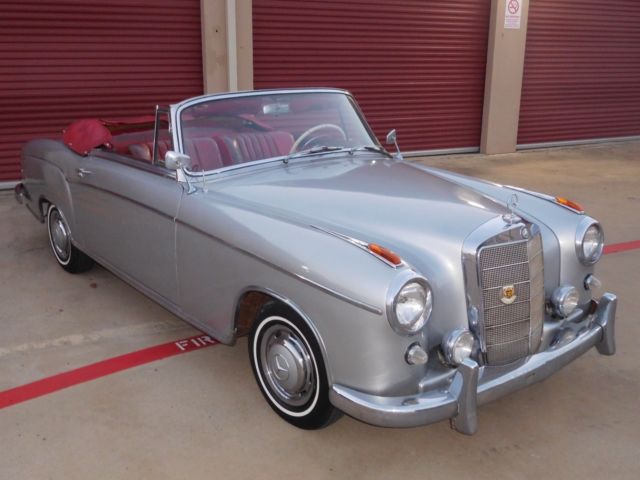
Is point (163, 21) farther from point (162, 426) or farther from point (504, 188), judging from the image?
Result: point (162, 426)

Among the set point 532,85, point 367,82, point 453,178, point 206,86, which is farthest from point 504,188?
point 532,85

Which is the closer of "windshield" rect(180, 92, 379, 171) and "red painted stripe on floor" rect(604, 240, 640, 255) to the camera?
"windshield" rect(180, 92, 379, 171)

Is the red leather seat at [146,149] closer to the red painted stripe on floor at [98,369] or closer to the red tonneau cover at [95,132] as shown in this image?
the red tonneau cover at [95,132]

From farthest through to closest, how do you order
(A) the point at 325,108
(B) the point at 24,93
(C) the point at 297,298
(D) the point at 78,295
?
1. (B) the point at 24,93
2. (D) the point at 78,295
3. (A) the point at 325,108
4. (C) the point at 297,298

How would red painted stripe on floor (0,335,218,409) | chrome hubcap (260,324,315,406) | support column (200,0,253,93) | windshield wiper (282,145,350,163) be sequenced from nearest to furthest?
chrome hubcap (260,324,315,406) < red painted stripe on floor (0,335,218,409) < windshield wiper (282,145,350,163) < support column (200,0,253,93)

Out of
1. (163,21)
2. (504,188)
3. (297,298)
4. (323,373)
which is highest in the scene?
(163,21)

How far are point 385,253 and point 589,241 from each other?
1215 millimetres

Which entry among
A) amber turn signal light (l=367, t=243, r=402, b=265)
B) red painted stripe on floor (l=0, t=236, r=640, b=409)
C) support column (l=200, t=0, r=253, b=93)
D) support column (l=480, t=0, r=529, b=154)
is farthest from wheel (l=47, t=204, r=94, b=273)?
support column (l=480, t=0, r=529, b=154)

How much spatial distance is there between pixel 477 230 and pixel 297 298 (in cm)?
81

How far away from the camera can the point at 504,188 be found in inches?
143

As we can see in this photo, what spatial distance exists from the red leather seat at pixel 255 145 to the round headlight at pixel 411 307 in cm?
150

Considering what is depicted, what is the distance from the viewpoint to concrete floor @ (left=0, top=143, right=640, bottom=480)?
104 inches

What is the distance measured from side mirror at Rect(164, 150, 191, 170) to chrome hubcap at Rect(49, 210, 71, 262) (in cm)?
172

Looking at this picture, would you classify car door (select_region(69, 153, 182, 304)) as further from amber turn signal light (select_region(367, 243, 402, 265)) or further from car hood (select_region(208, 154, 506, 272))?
amber turn signal light (select_region(367, 243, 402, 265))
